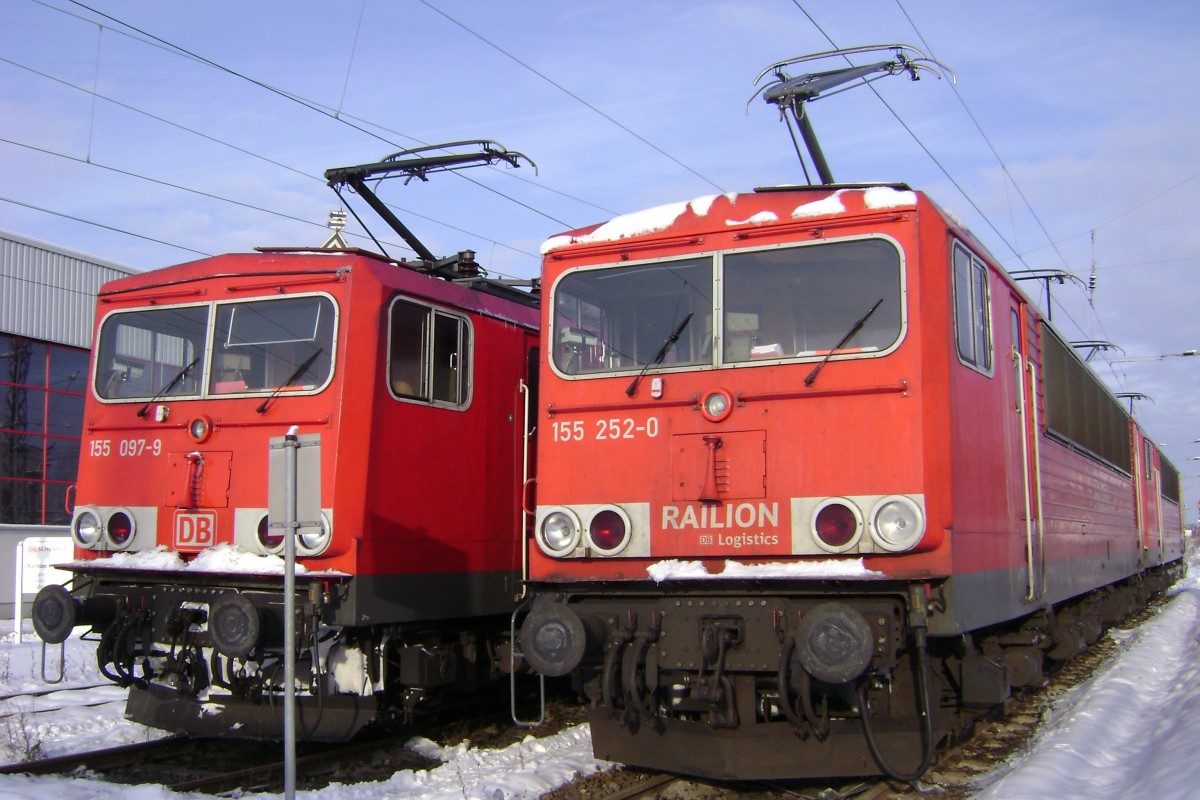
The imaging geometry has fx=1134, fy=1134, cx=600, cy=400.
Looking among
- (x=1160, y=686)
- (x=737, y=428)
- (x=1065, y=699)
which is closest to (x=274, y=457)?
(x=737, y=428)

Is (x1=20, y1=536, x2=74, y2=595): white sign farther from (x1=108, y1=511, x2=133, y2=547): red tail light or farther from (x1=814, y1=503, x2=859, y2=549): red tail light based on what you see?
(x1=814, y1=503, x2=859, y2=549): red tail light

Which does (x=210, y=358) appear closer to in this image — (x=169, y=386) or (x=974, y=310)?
(x=169, y=386)

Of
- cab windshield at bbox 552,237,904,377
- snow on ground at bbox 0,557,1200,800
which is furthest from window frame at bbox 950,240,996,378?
snow on ground at bbox 0,557,1200,800

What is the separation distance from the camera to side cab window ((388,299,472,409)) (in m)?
8.05

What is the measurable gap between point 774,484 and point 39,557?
1254 centimetres

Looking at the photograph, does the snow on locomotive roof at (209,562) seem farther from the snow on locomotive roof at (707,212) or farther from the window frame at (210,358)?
the snow on locomotive roof at (707,212)

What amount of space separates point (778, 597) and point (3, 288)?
17167mm

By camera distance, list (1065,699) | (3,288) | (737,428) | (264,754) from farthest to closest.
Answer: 1. (3,288)
2. (1065,699)
3. (264,754)
4. (737,428)

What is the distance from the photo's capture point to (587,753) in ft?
25.5

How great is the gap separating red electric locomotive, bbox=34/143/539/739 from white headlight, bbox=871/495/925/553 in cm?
274

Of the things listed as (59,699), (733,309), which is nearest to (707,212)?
(733,309)

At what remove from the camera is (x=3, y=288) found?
1895 centimetres

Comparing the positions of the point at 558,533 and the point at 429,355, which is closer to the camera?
the point at 558,533

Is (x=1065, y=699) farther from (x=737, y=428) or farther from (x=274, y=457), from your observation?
(x=274, y=457)
